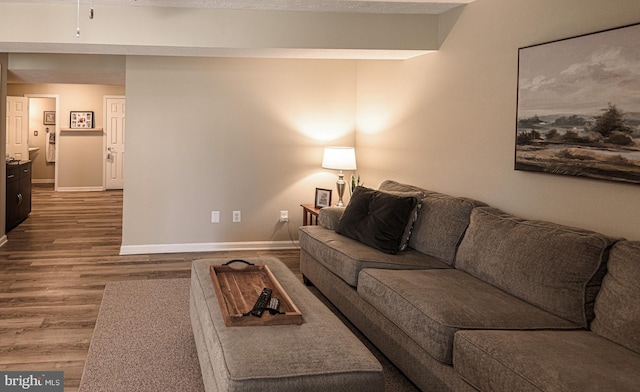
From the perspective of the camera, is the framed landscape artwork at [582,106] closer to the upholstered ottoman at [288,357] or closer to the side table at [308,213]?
the upholstered ottoman at [288,357]

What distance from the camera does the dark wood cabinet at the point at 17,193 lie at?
7.04 meters

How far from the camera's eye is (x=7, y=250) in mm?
6051

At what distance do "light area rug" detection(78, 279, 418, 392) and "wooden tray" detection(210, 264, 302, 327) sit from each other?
466 mm

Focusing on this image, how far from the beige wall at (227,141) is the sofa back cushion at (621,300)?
405 cm

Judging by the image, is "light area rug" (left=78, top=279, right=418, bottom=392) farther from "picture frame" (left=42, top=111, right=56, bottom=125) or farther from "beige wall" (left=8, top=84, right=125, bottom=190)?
"picture frame" (left=42, top=111, right=56, bottom=125)

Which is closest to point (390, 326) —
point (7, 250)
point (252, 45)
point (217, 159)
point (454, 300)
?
point (454, 300)

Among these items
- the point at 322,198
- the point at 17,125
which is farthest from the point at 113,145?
the point at 322,198

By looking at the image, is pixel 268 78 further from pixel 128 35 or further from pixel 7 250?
pixel 7 250

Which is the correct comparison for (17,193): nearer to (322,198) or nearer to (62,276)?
(62,276)

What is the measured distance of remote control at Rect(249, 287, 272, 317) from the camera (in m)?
2.69

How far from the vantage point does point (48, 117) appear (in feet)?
41.2

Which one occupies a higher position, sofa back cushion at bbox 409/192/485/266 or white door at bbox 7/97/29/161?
white door at bbox 7/97/29/161

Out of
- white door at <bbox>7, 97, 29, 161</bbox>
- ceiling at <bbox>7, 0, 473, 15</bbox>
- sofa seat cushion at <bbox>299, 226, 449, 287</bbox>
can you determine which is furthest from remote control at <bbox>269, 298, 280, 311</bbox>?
white door at <bbox>7, 97, 29, 161</bbox>

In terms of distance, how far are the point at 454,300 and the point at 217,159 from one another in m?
3.76
